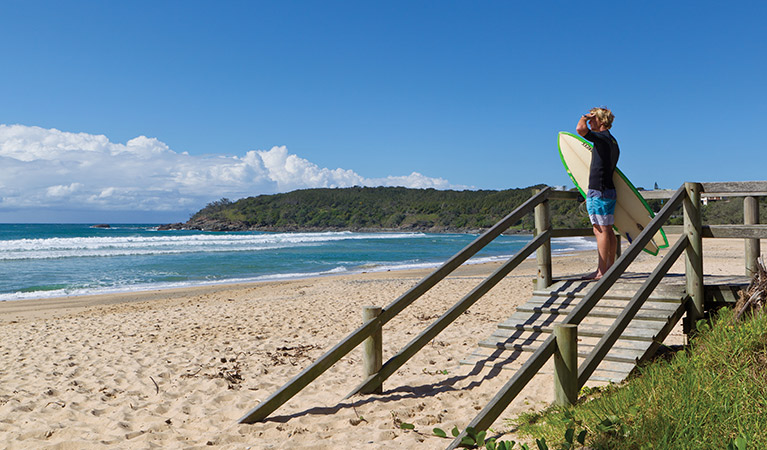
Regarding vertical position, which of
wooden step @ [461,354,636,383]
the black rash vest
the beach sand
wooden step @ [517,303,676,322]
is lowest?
the beach sand

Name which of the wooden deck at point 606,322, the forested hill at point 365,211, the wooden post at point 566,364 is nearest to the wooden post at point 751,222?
the wooden deck at point 606,322

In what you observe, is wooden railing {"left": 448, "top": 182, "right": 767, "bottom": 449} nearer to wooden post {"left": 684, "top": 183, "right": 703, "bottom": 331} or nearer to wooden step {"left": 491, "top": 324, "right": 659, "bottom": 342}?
wooden post {"left": 684, "top": 183, "right": 703, "bottom": 331}

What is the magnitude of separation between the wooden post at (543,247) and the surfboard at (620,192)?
512mm

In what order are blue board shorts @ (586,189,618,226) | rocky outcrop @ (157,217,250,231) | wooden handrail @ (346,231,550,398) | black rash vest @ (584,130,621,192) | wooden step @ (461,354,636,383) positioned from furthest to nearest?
rocky outcrop @ (157,217,250,231), blue board shorts @ (586,189,618,226), black rash vest @ (584,130,621,192), wooden handrail @ (346,231,550,398), wooden step @ (461,354,636,383)

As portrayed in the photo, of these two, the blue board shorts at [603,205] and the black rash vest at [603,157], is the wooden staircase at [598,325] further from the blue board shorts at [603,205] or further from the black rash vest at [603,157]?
the black rash vest at [603,157]

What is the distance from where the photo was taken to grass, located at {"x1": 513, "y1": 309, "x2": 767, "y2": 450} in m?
2.82

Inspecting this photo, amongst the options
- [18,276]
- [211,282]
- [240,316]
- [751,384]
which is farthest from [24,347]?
[18,276]

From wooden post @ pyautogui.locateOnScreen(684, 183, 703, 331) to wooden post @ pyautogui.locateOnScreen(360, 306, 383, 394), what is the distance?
9.12 feet

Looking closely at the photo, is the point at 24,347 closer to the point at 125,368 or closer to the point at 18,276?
the point at 125,368

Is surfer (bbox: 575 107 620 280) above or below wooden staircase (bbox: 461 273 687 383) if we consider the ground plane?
above

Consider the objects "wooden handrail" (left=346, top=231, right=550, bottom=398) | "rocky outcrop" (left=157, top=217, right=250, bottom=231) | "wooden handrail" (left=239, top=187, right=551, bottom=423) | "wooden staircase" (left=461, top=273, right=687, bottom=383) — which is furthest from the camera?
"rocky outcrop" (left=157, top=217, right=250, bottom=231)

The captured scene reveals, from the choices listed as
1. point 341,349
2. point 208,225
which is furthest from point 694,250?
point 208,225

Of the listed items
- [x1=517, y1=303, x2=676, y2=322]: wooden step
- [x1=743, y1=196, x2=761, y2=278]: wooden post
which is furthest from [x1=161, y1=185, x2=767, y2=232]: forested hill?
[x1=517, y1=303, x2=676, y2=322]: wooden step

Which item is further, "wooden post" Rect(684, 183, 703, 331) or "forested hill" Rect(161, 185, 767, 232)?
"forested hill" Rect(161, 185, 767, 232)
